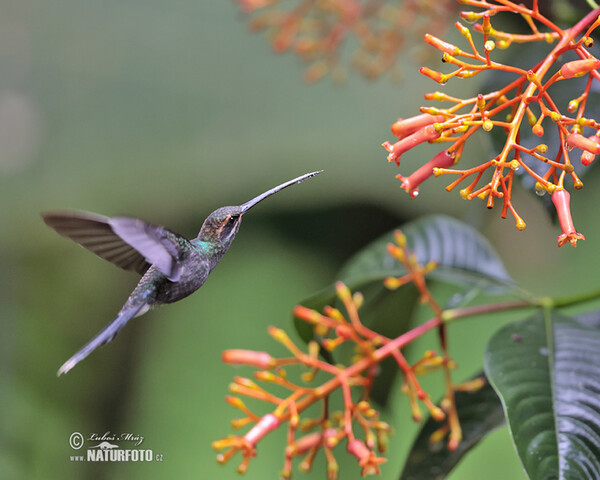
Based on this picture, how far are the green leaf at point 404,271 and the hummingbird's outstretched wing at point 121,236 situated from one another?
1.44ft

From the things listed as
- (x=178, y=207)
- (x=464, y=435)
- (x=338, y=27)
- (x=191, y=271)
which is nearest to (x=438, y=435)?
(x=464, y=435)

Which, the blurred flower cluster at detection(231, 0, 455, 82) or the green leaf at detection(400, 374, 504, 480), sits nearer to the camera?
the green leaf at detection(400, 374, 504, 480)

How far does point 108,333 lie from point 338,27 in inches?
34.1

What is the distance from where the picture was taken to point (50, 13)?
2.52m

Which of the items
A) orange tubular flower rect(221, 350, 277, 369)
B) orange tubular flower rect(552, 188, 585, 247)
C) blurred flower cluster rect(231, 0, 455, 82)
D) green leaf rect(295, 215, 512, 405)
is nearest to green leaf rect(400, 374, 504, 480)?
green leaf rect(295, 215, 512, 405)

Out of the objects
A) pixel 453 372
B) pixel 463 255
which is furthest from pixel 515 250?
pixel 463 255

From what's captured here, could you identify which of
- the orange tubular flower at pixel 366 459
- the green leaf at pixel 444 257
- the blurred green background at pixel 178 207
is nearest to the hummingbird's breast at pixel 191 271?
the orange tubular flower at pixel 366 459

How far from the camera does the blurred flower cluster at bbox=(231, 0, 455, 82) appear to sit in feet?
4.09

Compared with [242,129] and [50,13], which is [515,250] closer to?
[242,129]

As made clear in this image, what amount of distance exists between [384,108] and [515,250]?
676 millimetres

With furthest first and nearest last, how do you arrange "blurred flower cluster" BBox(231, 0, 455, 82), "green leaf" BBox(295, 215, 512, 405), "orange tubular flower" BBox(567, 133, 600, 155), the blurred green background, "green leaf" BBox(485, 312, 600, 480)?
the blurred green background, "blurred flower cluster" BBox(231, 0, 455, 82), "green leaf" BBox(295, 215, 512, 405), "green leaf" BBox(485, 312, 600, 480), "orange tubular flower" BBox(567, 133, 600, 155)

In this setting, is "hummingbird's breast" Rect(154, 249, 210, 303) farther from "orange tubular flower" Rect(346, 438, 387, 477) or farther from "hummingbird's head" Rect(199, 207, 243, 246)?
"orange tubular flower" Rect(346, 438, 387, 477)

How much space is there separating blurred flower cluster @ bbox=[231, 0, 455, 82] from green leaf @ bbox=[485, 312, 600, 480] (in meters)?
0.64

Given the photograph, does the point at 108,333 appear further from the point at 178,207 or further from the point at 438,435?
the point at 178,207
